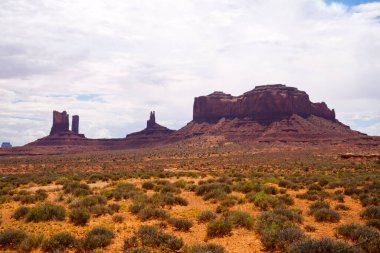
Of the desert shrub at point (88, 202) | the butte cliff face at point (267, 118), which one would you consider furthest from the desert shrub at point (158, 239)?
the butte cliff face at point (267, 118)

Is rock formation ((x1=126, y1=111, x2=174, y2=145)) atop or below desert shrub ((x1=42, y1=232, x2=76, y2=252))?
atop

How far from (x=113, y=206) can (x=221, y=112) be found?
389 ft

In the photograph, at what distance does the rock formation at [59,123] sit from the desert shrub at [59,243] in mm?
146606

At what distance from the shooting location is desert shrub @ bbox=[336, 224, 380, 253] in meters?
8.66

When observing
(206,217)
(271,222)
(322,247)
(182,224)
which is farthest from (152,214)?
(322,247)

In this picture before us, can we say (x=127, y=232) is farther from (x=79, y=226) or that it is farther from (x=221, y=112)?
(x=221, y=112)

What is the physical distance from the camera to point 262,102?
117 meters

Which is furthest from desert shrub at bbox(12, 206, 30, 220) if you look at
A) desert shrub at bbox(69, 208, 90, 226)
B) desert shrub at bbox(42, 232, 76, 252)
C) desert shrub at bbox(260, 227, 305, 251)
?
desert shrub at bbox(260, 227, 305, 251)

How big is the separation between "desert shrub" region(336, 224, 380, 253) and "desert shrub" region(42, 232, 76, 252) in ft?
28.2

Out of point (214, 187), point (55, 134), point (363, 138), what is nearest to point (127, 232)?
point (214, 187)

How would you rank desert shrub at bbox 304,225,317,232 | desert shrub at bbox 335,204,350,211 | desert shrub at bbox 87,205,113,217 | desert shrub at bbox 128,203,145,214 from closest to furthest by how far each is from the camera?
desert shrub at bbox 304,225,317,232 < desert shrub at bbox 87,205,113,217 < desert shrub at bbox 128,203,145,214 < desert shrub at bbox 335,204,350,211

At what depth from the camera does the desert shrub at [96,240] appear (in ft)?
31.3

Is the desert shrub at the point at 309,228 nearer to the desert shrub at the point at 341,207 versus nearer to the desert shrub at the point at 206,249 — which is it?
the desert shrub at the point at 341,207

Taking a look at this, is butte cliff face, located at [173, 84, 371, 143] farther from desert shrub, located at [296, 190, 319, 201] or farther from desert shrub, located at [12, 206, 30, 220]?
desert shrub, located at [12, 206, 30, 220]
